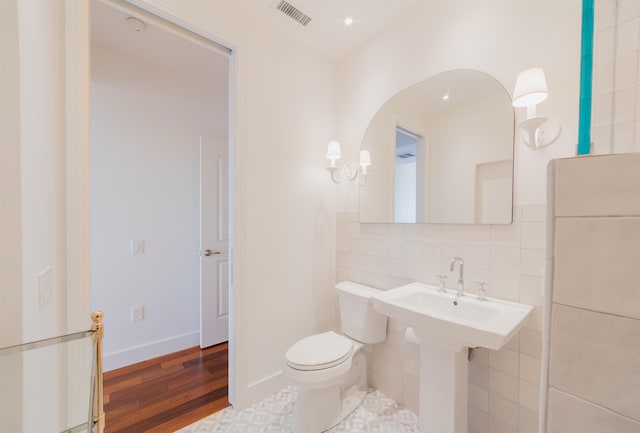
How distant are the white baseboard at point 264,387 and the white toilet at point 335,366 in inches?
14.1

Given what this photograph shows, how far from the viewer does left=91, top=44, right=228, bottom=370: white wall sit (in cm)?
212

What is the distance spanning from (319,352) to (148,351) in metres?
1.75

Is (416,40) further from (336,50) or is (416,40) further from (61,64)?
(61,64)

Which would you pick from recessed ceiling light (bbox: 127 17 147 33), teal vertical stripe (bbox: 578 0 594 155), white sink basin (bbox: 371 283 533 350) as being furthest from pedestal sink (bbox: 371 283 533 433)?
recessed ceiling light (bbox: 127 17 147 33)

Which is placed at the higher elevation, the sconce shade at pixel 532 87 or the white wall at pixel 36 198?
the sconce shade at pixel 532 87

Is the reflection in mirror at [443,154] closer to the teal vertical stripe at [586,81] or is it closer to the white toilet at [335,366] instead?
the white toilet at [335,366]

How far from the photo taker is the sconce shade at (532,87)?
1124 mm

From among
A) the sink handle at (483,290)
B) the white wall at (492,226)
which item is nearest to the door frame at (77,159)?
the white wall at (492,226)

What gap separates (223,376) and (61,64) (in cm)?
219

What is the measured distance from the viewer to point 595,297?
46 centimetres

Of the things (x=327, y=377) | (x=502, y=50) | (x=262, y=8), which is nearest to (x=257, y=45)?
(x=262, y=8)

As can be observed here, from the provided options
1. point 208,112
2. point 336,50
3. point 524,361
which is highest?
point 336,50

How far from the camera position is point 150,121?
7.65ft

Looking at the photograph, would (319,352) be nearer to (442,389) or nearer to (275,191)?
(442,389)
